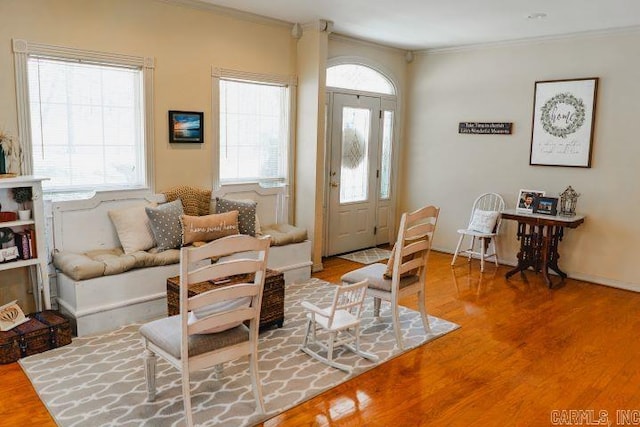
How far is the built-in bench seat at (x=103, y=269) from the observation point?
12.5 feet

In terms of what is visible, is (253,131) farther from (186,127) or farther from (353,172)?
(353,172)

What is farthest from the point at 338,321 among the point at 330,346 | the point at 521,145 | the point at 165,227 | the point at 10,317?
the point at 521,145

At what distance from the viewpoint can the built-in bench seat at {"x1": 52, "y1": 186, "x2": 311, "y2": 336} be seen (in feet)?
12.5

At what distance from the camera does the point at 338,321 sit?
338cm

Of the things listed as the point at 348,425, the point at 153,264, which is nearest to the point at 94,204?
the point at 153,264

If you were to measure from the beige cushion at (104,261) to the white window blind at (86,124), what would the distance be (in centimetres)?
59

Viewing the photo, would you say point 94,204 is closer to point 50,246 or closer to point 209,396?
point 50,246

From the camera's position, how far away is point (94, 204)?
4.30 metres

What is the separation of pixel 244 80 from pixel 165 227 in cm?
182

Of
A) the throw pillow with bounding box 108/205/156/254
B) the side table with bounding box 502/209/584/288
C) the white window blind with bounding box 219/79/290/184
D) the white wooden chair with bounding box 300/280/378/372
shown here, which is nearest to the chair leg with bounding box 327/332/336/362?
the white wooden chair with bounding box 300/280/378/372

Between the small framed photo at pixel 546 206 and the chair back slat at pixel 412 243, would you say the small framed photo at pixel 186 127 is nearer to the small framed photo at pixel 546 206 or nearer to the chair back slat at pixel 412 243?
the chair back slat at pixel 412 243

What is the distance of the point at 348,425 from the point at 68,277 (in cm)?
244

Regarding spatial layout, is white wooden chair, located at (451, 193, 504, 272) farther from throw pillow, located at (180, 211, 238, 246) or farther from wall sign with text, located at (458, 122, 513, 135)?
throw pillow, located at (180, 211, 238, 246)

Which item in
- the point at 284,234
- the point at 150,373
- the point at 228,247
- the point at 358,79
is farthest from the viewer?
the point at 358,79
